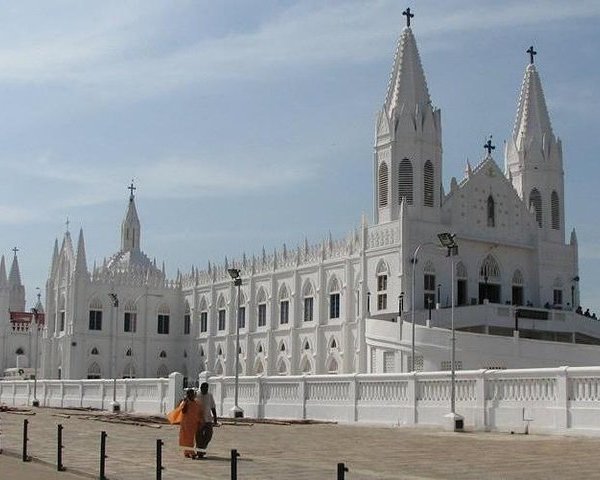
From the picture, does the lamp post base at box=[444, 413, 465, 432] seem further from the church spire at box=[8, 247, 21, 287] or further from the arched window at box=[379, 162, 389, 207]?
the church spire at box=[8, 247, 21, 287]

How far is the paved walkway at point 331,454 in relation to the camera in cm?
1648

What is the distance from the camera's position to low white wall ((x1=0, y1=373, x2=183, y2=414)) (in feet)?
149

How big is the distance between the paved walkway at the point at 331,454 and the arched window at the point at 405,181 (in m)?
38.8

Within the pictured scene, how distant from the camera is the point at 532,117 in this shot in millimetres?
76125

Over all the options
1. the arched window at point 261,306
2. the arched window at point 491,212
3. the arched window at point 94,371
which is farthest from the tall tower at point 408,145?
the arched window at point 94,371

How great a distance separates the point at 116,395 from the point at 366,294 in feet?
72.0

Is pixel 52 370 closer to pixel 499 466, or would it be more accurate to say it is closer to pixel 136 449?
pixel 136 449

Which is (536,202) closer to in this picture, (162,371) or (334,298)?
(334,298)

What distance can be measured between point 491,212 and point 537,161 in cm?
708

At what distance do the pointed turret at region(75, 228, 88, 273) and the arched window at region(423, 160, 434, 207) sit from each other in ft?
120

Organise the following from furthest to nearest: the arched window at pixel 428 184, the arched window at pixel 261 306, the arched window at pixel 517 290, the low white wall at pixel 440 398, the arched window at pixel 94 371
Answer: the arched window at pixel 94 371 → the arched window at pixel 261 306 → the arched window at pixel 517 290 → the arched window at pixel 428 184 → the low white wall at pixel 440 398

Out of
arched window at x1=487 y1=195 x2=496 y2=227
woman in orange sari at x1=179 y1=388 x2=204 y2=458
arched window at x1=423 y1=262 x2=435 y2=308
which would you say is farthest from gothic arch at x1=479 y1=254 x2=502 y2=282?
woman in orange sari at x1=179 y1=388 x2=204 y2=458

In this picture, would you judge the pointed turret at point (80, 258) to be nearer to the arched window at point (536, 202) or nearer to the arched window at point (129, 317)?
the arched window at point (129, 317)

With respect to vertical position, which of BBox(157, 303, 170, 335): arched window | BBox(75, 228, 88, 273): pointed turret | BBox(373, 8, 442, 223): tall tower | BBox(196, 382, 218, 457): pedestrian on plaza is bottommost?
BBox(196, 382, 218, 457): pedestrian on plaza
